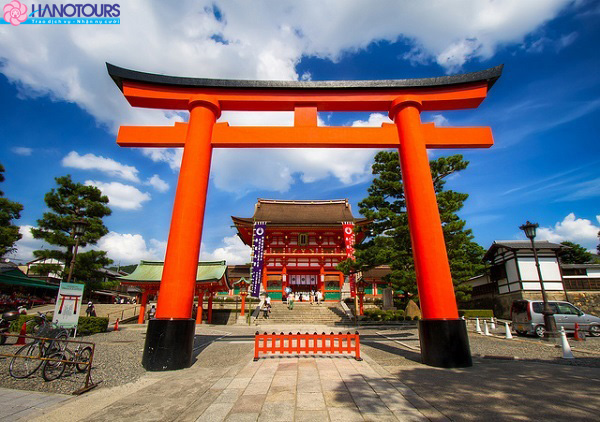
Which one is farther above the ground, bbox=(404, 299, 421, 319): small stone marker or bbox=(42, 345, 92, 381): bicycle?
bbox=(404, 299, 421, 319): small stone marker

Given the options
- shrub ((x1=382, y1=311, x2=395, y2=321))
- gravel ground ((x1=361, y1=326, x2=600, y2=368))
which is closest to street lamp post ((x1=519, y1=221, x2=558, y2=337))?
gravel ground ((x1=361, y1=326, x2=600, y2=368))

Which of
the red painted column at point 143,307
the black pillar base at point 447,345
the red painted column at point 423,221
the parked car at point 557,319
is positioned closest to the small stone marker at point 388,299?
the parked car at point 557,319

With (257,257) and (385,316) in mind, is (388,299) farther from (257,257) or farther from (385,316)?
(257,257)

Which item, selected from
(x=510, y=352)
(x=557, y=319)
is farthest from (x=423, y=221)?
(x=557, y=319)

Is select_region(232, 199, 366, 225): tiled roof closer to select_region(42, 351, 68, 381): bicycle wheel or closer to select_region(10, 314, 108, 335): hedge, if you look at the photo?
select_region(10, 314, 108, 335): hedge

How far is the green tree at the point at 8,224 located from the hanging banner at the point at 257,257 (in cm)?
1514

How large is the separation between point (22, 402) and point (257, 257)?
16614 millimetres

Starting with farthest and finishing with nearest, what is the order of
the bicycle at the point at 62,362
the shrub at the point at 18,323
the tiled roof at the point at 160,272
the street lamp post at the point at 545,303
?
the tiled roof at the point at 160,272 < the shrub at the point at 18,323 < the street lamp post at the point at 545,303 < the bicycle at the point at 62,362

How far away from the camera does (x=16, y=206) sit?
771 inches

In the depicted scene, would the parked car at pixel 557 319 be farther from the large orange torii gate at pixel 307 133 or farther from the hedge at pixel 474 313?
the large orange torii gate at pixel 307 133

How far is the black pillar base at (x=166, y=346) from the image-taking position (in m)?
5.84

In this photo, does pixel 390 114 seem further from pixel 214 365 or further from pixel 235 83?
pixel 214 365

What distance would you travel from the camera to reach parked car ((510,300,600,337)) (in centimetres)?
1195

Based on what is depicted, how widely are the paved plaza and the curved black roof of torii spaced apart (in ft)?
22.4
